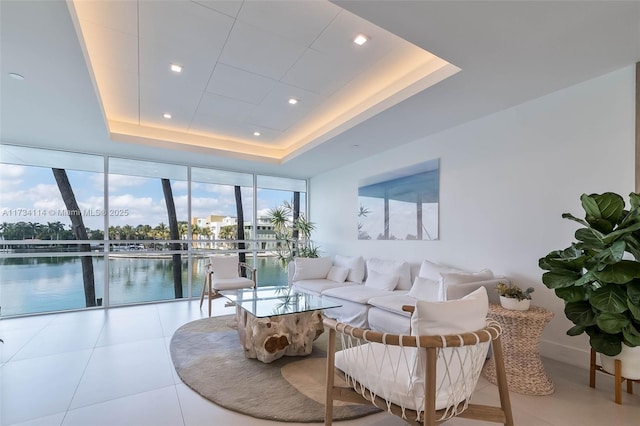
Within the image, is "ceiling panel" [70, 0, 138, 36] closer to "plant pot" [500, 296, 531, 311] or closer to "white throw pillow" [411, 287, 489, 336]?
"white throw pillow" [411, 287, 489, 336]

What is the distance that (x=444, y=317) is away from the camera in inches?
60.0

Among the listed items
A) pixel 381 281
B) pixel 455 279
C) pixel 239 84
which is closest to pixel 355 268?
pixel 381 281

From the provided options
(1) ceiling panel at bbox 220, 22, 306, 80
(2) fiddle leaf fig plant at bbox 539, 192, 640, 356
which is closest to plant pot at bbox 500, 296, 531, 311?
(2) fiddle leaf fig plant at bbox 539, 192, 640, 356

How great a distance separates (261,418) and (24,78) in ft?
11.9

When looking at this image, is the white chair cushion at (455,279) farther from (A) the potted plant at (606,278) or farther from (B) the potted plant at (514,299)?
(A) the potted plant at (606,278)

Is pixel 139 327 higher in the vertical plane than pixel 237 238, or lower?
lower

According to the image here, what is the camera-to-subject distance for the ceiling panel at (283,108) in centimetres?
373

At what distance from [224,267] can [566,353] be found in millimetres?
4769

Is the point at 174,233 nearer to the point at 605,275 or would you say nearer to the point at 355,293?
the point at 355,293

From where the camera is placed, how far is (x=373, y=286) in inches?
180

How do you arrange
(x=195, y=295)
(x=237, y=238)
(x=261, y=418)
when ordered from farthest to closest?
(x=237, y=238)
(x=195, y=295)
(x=261, y=418)

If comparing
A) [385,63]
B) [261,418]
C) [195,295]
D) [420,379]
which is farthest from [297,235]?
[420,379]

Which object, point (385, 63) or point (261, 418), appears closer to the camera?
point (261, 418)

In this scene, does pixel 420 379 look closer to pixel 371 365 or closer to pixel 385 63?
pixel 371 365
